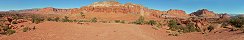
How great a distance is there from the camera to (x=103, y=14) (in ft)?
282

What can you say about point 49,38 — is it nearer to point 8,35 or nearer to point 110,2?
point 8,35

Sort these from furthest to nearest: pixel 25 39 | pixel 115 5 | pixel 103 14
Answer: pixel 115 5 < pixel 103 14 < pixel 25 39

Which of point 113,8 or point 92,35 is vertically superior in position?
point 113,8

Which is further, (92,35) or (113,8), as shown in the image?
(113,8)

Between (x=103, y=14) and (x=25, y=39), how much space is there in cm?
7269

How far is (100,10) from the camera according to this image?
88250mm

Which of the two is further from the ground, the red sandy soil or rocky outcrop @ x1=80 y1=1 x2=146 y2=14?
rocky outcrop @ x1=80 y1=1 x2=146 y2=14

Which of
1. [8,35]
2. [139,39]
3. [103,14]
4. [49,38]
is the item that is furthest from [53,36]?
[103,14]

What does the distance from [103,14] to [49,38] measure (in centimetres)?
7217

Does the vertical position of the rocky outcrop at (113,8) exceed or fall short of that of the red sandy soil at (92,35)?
it exceeds it

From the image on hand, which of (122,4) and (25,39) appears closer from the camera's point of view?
(25,39)

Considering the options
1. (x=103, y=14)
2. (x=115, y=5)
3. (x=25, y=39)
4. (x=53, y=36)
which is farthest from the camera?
(x=115, y=5)

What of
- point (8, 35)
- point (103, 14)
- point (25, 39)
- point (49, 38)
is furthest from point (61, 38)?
point (103, 14)

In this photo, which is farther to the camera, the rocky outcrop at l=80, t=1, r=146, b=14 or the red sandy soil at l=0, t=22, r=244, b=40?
the rocky outcrop at l=80, t=1, r=146, b=14
